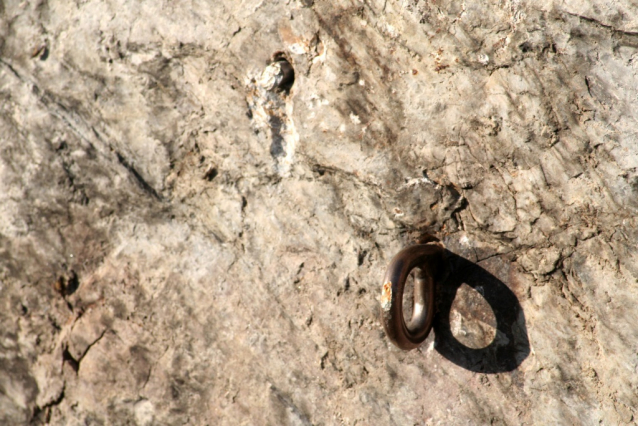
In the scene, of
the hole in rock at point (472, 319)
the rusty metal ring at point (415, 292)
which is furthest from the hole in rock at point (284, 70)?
the hole in rock at point (472, 319)

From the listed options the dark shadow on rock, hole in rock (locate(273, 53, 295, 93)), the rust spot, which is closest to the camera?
the rust spot

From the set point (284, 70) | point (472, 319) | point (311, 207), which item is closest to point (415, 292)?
point (472, 319)

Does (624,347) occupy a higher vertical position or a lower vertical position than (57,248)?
lower

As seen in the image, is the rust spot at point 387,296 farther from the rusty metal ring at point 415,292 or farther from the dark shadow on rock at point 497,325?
the dark shadow on rock at point 497,325

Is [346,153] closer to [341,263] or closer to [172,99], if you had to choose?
[341,263]

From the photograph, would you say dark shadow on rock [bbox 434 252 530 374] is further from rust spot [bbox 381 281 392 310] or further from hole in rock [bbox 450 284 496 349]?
rust spot [bbox 381 281 392 310]

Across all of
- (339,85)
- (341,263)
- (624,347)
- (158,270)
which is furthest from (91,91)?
(624,347)

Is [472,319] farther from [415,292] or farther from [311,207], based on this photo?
[311,207]

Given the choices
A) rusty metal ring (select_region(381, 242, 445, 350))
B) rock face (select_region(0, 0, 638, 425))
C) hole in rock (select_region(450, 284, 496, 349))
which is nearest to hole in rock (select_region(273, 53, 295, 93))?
rock face (select_region(0, 0, 638, 425))
